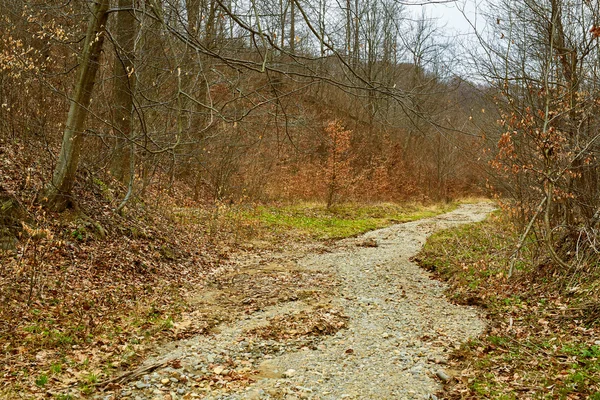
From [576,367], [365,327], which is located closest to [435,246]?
[365,327]

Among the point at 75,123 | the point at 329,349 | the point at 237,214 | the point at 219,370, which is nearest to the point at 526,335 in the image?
the point at 329,349

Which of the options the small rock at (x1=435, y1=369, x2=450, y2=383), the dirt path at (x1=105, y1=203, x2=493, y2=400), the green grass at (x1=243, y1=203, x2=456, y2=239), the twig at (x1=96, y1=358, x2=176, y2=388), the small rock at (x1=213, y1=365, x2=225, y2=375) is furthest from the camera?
the green grass at (x1=243, y1=203, x2=456, y2=239)

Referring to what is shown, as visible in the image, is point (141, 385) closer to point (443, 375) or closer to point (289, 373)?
point (289, 373)

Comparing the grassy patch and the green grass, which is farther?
the green grass

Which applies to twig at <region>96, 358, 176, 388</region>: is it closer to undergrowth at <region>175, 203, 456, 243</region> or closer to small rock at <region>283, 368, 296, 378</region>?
small rock at <region>283, 368, 296, 378</region>

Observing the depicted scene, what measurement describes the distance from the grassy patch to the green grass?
6719 millimetres

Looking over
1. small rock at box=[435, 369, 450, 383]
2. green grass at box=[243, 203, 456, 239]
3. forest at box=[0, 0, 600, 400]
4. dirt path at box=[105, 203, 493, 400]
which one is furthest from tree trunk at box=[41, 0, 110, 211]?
green grass at box=[243, 203, 456, 239]

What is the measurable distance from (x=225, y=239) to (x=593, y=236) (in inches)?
344

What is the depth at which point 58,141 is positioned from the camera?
11.2 metres

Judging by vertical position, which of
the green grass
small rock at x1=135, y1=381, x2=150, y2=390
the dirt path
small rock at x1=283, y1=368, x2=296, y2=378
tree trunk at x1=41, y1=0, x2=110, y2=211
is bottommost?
small rock at x1=283, y1=368, x2=296, y2=378

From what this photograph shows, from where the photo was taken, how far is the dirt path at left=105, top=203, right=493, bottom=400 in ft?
16.7

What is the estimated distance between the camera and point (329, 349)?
6.31 metres

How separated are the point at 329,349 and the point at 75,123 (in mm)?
6026

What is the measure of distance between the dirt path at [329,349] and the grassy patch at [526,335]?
355 mm
